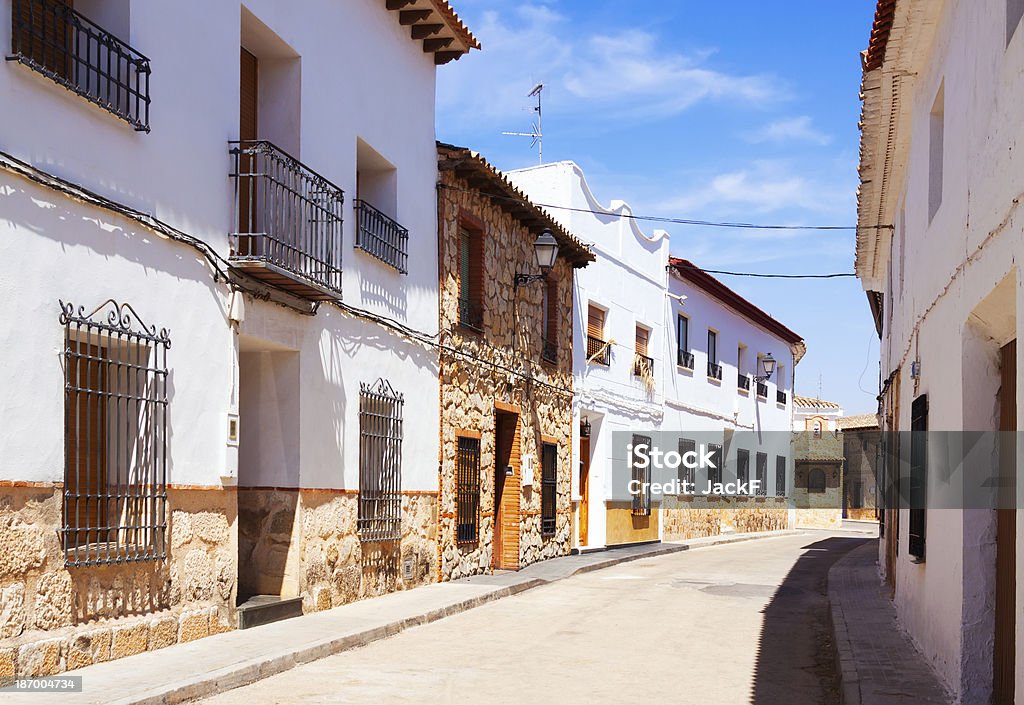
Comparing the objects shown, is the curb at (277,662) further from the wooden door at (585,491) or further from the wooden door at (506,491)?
the wooden door at (585,491)

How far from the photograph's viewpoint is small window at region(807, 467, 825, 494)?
46344 millimetres

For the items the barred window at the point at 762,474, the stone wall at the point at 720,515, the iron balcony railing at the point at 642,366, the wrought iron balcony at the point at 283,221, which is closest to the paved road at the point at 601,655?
the wrought iron balcony at the point at 283,221

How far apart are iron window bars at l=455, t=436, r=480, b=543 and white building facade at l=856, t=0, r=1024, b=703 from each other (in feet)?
19.9

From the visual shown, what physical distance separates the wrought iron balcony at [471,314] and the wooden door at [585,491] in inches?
243

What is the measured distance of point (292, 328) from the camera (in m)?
10.6

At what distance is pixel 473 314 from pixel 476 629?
5.93 m

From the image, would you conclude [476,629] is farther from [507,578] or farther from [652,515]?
[652,515]

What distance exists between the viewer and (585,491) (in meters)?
21.5

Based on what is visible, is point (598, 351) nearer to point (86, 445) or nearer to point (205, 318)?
point (205, 318)

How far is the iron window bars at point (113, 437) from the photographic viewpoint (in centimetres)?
751

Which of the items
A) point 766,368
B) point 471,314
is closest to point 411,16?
point 471,314

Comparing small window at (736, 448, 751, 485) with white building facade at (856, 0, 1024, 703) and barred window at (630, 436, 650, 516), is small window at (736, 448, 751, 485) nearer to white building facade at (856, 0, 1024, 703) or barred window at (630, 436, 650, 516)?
barred window at (630, 436, 650, 516)

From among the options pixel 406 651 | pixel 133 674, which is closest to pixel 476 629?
pixel 406 651

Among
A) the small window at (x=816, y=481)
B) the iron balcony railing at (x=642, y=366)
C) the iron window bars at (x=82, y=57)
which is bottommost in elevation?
the small window at (x=816, y=481)
